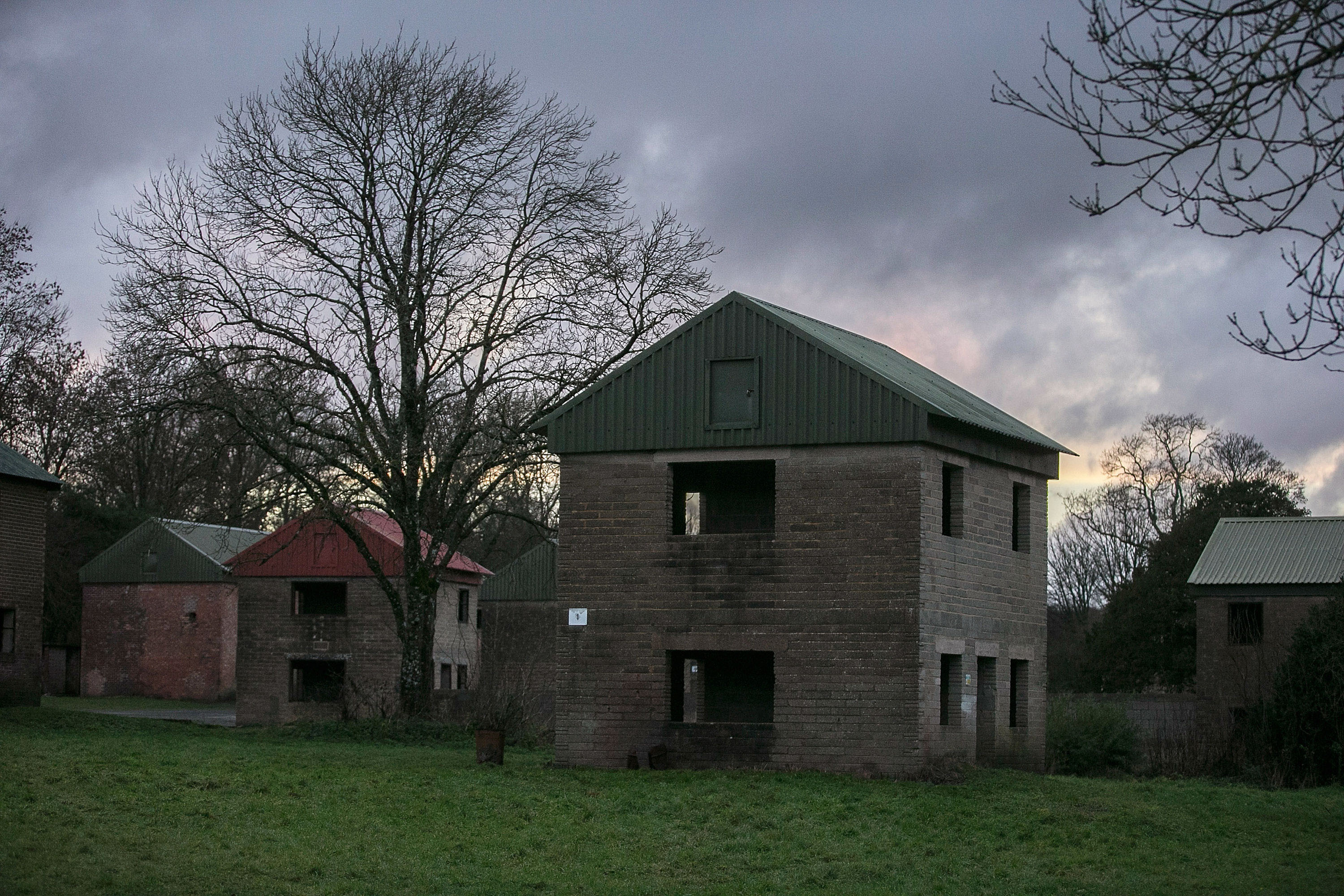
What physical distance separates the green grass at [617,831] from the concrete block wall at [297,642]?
2294 centimetres

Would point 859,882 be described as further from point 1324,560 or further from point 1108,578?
point 1108,578

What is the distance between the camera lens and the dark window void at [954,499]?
25734 mm

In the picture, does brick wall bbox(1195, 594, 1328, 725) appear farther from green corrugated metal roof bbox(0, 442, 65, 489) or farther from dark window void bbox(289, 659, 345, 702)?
green corrugated metal roof bbox(0, 442, 65, 489)

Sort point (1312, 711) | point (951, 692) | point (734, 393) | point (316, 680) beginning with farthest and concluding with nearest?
point (316, 680)
point (1312, 711)
point (951, 692)
point (734, 393)

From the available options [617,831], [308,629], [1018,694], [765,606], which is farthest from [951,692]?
[308,629]

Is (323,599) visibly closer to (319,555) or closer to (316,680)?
(316,680)

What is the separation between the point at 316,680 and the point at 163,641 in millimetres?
15768

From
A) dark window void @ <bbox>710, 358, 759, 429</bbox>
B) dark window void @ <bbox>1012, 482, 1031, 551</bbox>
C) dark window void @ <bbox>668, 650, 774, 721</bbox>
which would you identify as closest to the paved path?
dark window void @ <bbox>668, 650, 774, 721</bbox>

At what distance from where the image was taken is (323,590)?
52.4m

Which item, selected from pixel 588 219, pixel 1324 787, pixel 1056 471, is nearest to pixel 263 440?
pixel 588 219

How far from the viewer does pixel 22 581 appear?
38625 millimetres

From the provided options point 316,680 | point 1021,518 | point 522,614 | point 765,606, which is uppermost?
point 1021,518

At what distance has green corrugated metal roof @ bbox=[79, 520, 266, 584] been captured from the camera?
210 ft

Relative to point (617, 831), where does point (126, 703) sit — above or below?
below
